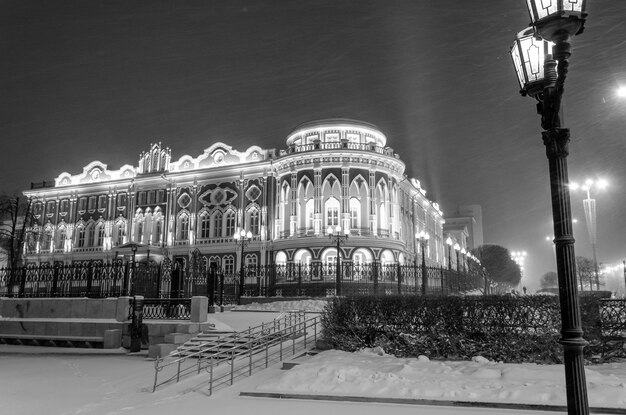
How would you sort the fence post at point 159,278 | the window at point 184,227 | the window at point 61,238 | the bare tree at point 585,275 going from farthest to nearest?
1. the window at point 61,238
2. the window at point 184,227
3. the bare tree at point 585,275
4. the fence post at point 159,278

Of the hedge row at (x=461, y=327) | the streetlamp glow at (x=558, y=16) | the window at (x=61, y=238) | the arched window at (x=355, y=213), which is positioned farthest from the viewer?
the window at (x=61, y=238)

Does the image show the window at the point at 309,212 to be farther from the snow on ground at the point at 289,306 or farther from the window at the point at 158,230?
the snow on ground at the point at 289,306

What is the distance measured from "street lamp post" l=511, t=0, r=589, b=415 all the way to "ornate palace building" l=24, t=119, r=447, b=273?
32044 mm

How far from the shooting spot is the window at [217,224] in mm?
46781

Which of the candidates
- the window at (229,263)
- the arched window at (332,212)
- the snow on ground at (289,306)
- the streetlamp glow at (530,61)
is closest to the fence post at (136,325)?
the snow on ground at (289,306)

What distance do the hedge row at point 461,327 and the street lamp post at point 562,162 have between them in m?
6.60

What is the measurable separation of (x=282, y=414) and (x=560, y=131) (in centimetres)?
601

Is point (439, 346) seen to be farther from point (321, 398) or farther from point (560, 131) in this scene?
point (560, 131)

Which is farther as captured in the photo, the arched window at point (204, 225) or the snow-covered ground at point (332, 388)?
the arched window at point (204, 225)

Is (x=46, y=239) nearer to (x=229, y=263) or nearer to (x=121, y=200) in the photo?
(x=121, y=200)

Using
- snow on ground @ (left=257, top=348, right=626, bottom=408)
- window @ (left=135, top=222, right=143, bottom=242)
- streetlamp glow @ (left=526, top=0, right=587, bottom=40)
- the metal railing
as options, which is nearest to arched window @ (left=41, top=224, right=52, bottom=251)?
window @ (left=135, top=222, right=143, bottom=242)

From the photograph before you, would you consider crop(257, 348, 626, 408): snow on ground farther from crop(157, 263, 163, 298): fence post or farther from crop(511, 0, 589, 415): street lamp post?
crop(157, 263, 163, 298): fence post

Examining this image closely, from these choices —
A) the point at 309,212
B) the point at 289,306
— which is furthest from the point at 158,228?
the point at 289,306

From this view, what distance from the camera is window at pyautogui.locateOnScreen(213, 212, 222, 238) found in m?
46.8
